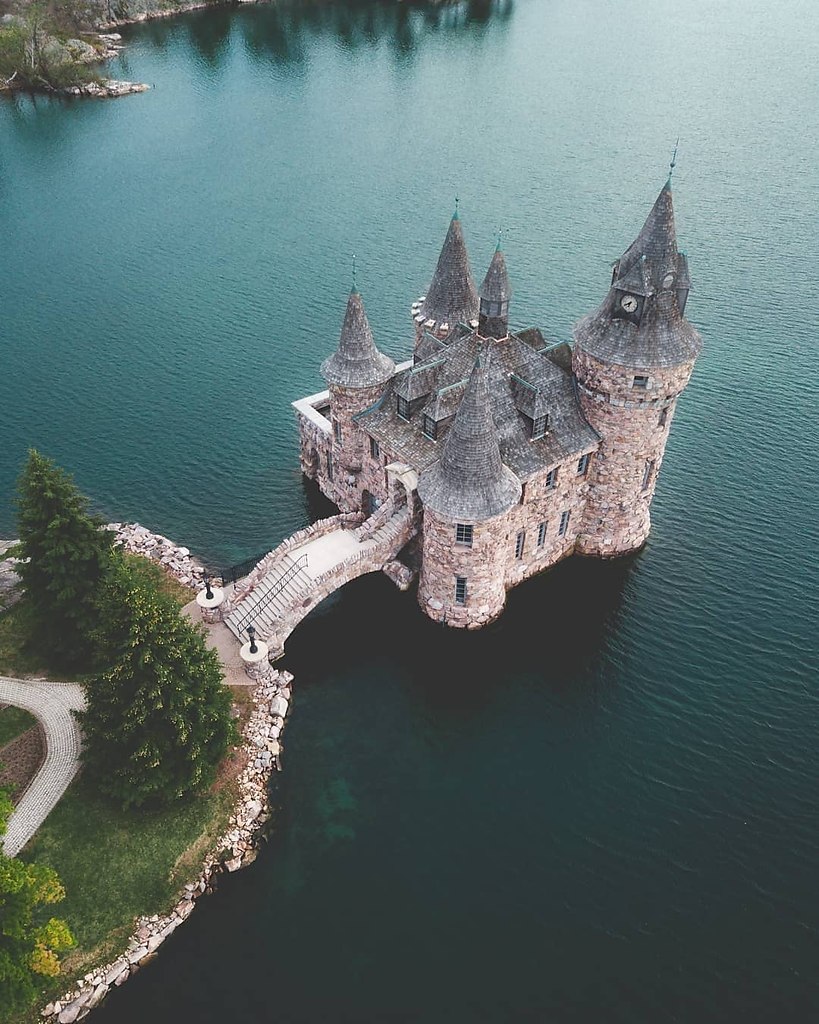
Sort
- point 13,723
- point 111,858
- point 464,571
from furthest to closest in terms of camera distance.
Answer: point 464,571, point 13,723, point 111,858

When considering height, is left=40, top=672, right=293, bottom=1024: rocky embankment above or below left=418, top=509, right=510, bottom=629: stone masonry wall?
below

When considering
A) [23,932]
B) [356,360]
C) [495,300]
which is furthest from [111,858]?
[495,300]

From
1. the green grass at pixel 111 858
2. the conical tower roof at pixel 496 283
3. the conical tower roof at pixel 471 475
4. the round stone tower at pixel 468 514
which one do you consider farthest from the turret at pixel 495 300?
the green grass at pixel 111 858

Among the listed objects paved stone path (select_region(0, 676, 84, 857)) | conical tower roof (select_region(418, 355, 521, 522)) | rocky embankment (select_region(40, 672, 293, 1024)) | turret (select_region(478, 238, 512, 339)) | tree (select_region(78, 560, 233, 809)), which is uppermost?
turret (select_region(478, 238, 512, 339))

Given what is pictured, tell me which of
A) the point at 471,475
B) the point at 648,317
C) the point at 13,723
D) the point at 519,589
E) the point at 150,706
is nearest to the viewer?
the point at 150,706

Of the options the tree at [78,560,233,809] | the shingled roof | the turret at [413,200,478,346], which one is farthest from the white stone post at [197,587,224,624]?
the shingled roof

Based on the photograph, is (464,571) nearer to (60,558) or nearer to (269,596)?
(269,596)

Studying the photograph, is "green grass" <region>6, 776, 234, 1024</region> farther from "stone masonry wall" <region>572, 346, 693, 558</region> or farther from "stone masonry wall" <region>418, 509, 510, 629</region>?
"stone masonry wall" <region>572, 346, 693, 558</region>
